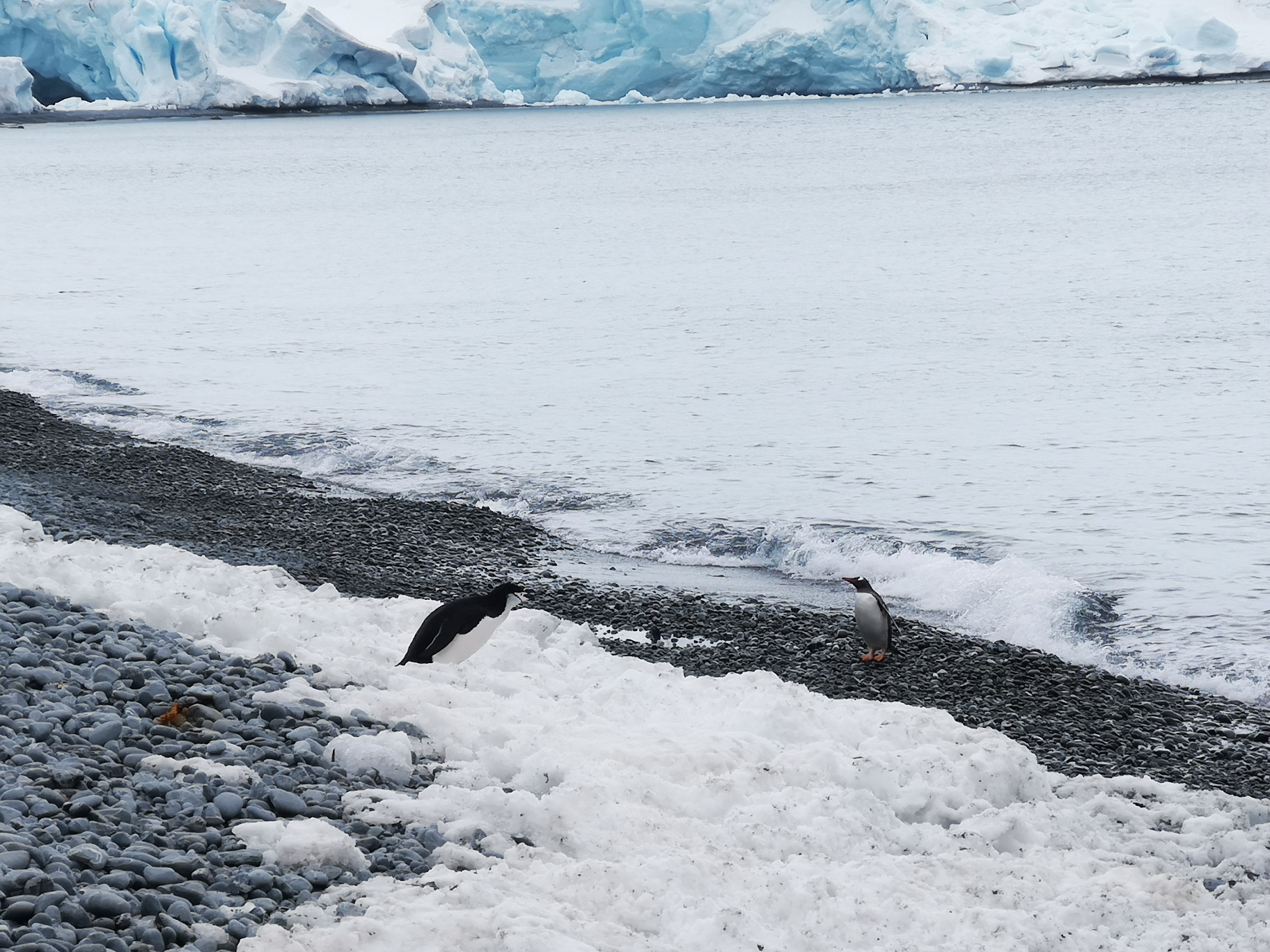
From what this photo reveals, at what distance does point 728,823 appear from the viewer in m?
5.67

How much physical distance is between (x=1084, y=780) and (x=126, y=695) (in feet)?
15.6

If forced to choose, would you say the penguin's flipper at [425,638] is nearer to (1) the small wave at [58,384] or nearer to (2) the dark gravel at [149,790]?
(2) the dark gravel at [149,790]

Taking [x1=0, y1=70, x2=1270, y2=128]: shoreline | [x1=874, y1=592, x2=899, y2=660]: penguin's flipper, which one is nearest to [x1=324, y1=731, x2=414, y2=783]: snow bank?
[x1=874, y1=592, x2=899, y2=660]: penguin's flipper

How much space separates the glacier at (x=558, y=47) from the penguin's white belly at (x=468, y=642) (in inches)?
3468

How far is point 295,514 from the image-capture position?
12023 millimetres

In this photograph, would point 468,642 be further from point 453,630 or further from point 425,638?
point 425,638

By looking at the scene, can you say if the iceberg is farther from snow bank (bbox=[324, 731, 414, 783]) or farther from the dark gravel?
snow bank (bbox=[324, 731, 414, 783])

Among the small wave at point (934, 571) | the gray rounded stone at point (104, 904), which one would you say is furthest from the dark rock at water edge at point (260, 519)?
the gray rounded stone at point (104, 904)

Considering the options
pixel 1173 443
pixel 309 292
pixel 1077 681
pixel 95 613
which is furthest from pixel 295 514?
pixel 309 292

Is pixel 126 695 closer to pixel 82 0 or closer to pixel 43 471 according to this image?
pixel 43 471

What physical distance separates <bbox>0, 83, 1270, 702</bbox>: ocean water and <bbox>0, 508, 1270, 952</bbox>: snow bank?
2.87m

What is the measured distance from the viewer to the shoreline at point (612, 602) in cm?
746

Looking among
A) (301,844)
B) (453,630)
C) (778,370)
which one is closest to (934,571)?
(453,630)

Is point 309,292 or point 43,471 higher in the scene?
point 43,471
